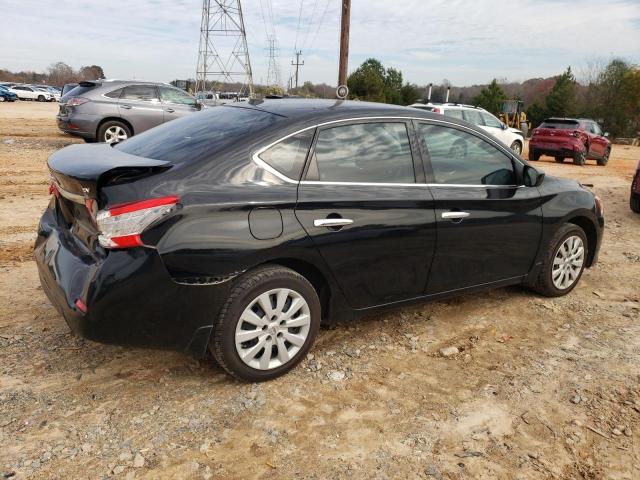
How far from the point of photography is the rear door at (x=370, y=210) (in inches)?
120

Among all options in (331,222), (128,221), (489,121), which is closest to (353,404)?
(331,222)

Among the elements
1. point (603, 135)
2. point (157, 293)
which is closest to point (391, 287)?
point (157, 293)

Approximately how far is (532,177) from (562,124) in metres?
15.5

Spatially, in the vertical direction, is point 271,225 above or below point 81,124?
below

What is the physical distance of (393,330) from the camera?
390cm

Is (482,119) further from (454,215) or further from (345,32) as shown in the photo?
(454,215)

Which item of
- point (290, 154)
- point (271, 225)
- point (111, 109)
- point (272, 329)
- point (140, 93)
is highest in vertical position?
point (140, 93)

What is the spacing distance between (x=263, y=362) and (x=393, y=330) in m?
1.25

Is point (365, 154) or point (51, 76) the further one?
point (51, 76)

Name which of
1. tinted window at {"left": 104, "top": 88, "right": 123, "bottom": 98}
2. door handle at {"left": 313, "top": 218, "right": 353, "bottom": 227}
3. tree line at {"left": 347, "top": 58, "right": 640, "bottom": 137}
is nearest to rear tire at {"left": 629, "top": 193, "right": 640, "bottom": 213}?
door handle at {"left": 313, "top": 218, "right": 353, "bottom": 227}

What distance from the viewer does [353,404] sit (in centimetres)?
295

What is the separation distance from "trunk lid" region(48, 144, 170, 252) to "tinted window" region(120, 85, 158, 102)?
373 inches

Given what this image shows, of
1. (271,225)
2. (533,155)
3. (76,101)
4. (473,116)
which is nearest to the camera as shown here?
(271,225)

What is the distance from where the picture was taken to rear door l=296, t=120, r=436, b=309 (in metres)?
3.05
